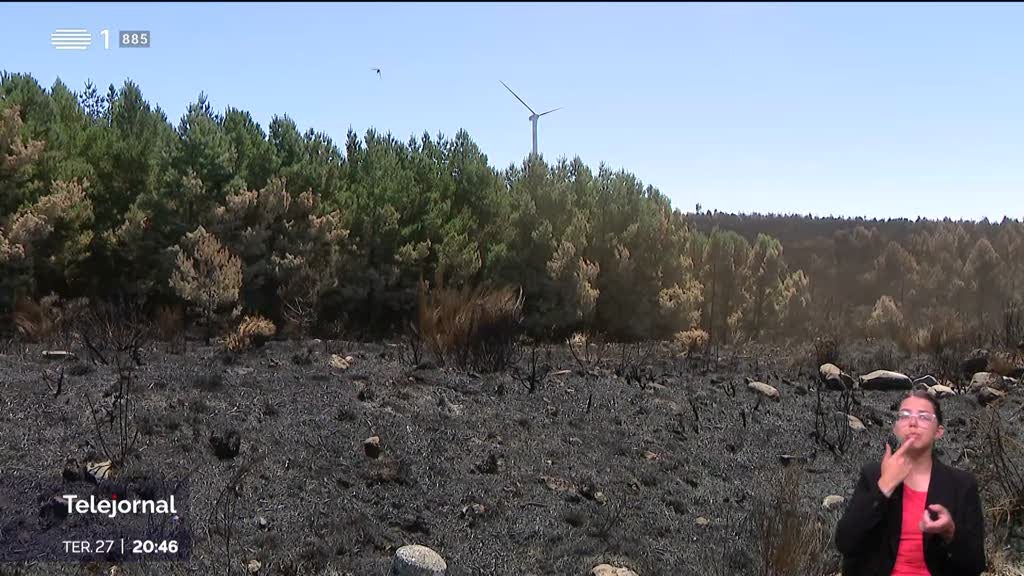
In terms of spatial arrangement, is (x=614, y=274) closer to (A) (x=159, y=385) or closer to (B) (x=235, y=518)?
(A) (x=159, y=385)

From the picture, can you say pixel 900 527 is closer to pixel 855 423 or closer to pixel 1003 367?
pixel 855 423

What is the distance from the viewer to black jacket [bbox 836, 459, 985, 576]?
8.27ft

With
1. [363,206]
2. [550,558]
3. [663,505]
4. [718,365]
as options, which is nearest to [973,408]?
[718,365]

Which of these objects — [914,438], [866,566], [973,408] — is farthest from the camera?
[973,408]

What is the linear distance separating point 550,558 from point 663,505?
116 cm

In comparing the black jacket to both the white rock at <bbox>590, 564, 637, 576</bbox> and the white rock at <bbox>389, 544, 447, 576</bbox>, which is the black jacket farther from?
the white rock at <bbox>389, 544, 447, 576</bbox>

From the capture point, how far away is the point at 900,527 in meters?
2.58

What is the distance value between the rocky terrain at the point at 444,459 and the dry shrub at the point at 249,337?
38 cm

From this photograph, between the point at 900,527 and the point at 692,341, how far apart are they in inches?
402

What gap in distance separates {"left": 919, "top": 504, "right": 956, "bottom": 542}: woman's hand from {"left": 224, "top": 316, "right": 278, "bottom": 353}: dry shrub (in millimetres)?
7263

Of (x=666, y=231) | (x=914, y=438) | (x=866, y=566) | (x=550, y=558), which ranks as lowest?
(x=550, y=558)

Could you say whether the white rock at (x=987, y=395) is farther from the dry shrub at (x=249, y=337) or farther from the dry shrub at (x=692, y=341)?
the dry shrub at (x=249, y=337)

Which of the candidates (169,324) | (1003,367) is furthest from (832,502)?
(169,324)

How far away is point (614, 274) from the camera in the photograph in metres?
15.3
